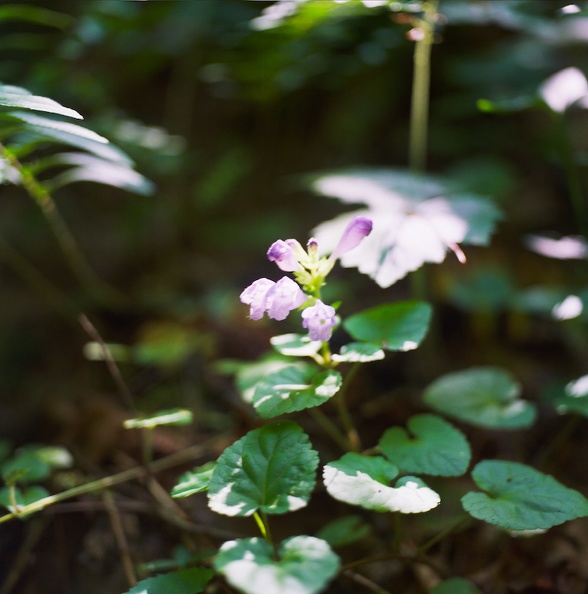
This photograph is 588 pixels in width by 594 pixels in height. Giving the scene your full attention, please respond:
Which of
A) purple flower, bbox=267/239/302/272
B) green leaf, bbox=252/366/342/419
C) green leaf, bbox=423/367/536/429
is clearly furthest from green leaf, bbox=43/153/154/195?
green leaf, bbox=423/367/536/429

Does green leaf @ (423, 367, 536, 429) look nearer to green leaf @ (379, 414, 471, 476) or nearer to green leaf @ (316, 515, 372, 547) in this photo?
green leaf @ (379, 414, 471, 476)

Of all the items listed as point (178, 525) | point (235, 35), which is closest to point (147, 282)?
point (235, 35)

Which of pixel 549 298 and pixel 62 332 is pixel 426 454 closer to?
pixel 549 298

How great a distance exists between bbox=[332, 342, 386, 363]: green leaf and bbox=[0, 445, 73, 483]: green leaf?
82cm

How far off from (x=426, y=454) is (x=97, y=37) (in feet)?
8.07

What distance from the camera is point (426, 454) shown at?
1.15m

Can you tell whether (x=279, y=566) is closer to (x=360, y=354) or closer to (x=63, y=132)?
(x=360, y=354)

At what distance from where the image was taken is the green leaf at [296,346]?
1157mm

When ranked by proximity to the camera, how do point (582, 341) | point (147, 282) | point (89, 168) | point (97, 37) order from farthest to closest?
point (147, 282)
point (97, 37)
point (582, 341)
point (89, 168)

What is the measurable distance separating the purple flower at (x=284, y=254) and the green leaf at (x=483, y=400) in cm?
69

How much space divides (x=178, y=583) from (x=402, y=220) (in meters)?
1.18

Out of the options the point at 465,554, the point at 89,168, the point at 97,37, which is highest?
the point at 97,37

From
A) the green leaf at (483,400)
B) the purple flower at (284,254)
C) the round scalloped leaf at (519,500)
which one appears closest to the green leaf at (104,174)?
the purple flower at (284,254)

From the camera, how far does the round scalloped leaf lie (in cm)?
96
